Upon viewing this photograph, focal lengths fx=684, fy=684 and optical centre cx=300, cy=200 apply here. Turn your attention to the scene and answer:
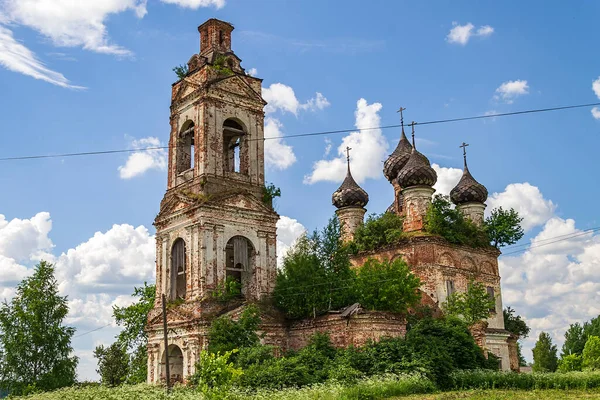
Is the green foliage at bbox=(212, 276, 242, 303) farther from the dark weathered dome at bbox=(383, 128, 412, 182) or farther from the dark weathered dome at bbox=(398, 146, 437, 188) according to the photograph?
the dark weathered dome at bbox=(383, 128, 412, 182)

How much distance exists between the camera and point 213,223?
81.8 ft

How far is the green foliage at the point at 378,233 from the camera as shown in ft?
103

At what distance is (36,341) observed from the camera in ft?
98.0

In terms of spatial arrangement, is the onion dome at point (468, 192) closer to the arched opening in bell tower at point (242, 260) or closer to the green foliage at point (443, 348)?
the green foliage at point (443, 348)

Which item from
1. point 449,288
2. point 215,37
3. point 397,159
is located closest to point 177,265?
point 215,37

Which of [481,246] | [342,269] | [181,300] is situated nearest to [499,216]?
[481,246]

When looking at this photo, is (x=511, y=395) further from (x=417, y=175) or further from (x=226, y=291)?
(x=417, y=175)

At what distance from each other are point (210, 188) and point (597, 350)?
3052cm

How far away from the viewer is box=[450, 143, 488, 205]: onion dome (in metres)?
33.8

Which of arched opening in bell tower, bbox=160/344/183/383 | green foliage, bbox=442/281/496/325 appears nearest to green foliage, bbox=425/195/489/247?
green foliage, bbox=442/281/496/325

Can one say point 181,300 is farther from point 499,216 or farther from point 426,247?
point 499,216

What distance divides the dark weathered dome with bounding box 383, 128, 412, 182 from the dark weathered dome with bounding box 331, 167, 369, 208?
1.79m

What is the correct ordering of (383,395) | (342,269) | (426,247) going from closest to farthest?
1. (383,395)
2. (342,269)
3. (426,247)

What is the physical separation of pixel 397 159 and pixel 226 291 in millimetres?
14193
